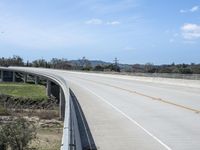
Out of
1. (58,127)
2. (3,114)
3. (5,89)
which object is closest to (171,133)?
(58,127)

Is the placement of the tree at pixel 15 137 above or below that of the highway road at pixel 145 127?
below

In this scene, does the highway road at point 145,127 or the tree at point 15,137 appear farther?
the tree at point 15,137

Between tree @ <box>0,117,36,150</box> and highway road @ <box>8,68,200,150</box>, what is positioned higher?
highway road @ <box>8,68,200,150</box>

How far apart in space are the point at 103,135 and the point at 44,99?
6556cm

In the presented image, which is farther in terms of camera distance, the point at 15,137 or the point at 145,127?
the point at 15,137

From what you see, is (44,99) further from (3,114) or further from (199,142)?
(199,142)

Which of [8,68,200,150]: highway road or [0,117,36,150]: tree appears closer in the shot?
[8,68,200,150]: highway road

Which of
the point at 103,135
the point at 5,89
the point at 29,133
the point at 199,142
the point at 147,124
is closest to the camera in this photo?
the point at 199,142

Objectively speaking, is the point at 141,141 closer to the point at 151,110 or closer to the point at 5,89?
the point at 151,110

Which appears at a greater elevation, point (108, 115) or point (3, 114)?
point (108, 115)

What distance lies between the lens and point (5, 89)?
103875 mm

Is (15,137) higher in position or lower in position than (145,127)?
lower

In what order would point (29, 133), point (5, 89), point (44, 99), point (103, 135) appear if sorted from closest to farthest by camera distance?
point (103, 135) < point (29, 133) < point (44, 99) < point (5, 89)

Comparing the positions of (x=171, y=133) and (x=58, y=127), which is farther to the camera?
(x=58, y=127)
